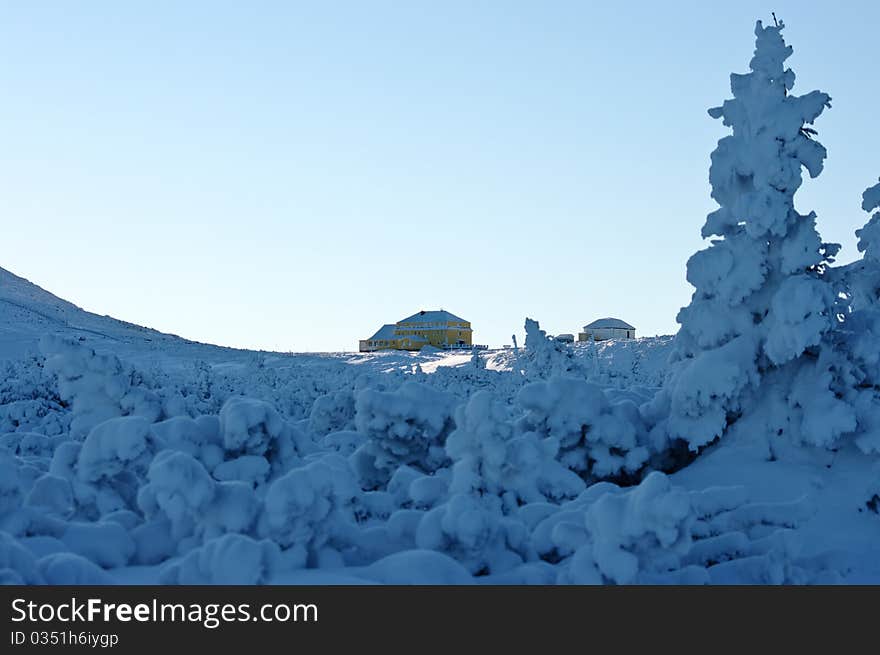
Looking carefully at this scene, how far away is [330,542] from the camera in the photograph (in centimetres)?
638

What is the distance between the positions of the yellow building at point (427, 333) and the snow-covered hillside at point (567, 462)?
54.1m

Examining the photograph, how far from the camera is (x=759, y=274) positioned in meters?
9.97

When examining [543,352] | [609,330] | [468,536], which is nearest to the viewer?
[468,536]

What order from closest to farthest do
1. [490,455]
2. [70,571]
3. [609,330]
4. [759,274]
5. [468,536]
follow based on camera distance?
1. [70,571]
2. [468,536]
3. [490,455]
4. [759,274]
5. [609,330]

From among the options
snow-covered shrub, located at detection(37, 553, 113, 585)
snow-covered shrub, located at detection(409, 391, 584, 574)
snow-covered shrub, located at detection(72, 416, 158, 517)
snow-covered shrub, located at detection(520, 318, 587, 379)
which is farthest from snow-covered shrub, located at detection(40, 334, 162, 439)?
snow-covered shrub, located at detection(520, 318, 587, 379)

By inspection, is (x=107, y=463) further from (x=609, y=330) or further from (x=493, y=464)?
(x=609, y=330)

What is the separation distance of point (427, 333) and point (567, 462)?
193 feet

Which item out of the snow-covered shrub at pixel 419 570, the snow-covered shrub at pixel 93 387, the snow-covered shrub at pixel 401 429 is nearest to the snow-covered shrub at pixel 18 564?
the snow-covered shrub at pixel 419 570

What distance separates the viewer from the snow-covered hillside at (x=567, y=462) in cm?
591

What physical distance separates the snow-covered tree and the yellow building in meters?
55.4

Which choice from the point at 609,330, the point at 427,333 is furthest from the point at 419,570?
the point at 427,333

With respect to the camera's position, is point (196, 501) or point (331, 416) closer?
point (196, 501)

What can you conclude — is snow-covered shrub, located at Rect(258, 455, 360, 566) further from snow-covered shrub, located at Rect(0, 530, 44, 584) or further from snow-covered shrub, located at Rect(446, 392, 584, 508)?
snow-covered shrub, located at Rect(446, 392, 584, 508)
